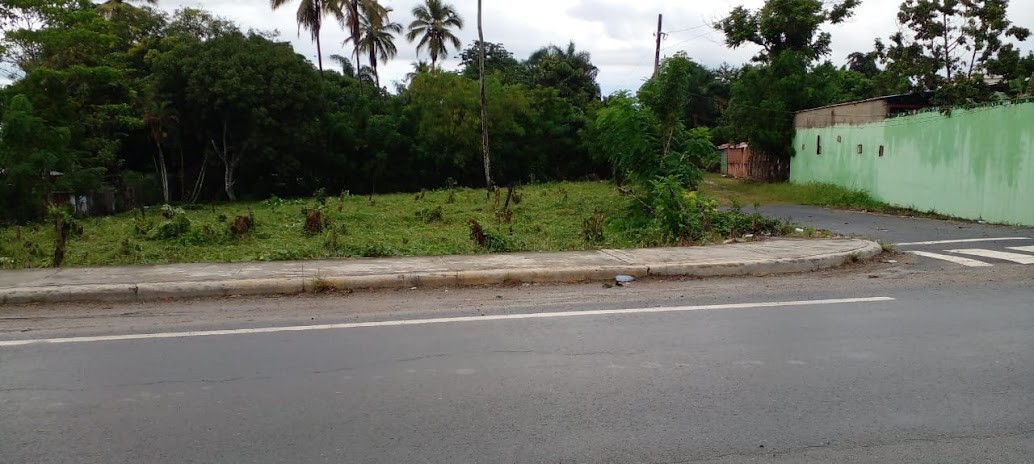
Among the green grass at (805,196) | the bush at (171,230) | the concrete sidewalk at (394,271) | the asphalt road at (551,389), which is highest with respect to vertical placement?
the bush at (171,230)

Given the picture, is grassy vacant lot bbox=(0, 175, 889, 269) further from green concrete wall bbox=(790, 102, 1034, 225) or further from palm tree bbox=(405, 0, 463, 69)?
palm tree bbox=(405, 0, 463, 69)

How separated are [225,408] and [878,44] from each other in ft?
104

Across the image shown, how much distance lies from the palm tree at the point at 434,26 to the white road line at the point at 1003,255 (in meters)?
39.1

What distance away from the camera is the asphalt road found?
3.96 meters

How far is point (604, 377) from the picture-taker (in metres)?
5.11

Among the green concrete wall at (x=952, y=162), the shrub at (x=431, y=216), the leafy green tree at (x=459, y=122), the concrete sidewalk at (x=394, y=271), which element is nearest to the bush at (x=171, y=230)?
the concrete sidewalk at (x=394, y=271)

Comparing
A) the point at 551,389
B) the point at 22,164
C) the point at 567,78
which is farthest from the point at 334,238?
the point at 567,78

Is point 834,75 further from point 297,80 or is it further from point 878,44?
point 297,80

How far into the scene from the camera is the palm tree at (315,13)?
130 feet

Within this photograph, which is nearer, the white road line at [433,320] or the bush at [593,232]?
the white road line at [433,320]

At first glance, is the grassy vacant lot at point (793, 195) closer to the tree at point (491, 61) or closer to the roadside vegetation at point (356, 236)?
the roadside vegetation at point (356, 236)

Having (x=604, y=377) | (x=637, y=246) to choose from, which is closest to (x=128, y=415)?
(x=604, y=377)

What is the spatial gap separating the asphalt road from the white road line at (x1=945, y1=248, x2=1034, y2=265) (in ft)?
11.4

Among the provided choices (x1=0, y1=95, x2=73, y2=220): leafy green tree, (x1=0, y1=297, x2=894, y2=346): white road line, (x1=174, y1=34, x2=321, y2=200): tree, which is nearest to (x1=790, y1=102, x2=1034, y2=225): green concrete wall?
(x1=0, y1=297, x2=894, y2=346): white road line
